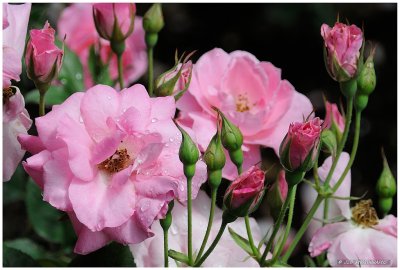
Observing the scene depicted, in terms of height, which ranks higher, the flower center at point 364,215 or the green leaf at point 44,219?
the flower center at point 364,215

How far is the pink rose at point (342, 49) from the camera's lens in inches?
26.4

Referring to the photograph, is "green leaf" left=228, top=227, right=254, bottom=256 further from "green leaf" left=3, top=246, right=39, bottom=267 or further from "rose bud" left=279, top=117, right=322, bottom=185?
"green leaf" left=3, top=246, right=39, bottom=267

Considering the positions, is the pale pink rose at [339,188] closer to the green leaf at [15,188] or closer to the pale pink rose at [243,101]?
the pale pink rose at [243,101]

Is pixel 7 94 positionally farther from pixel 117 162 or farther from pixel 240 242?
pixel 240 242

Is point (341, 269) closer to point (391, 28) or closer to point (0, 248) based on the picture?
point (0, 248)

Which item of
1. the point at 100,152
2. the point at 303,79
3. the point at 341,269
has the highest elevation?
the point at 100,152

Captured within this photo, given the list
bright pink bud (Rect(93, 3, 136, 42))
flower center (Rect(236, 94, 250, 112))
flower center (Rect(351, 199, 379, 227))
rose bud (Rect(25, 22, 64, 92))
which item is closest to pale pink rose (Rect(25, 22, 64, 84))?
rose bud (Rect(25, 22, 64, 92))

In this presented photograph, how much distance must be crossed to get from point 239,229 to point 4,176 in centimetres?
21

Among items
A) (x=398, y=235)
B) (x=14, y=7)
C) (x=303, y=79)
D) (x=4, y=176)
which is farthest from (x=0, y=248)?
(x=303, y=79)

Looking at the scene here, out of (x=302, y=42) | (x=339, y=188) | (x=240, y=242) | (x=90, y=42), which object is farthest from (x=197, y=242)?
(x=302, y=42)

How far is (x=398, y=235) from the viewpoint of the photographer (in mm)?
734

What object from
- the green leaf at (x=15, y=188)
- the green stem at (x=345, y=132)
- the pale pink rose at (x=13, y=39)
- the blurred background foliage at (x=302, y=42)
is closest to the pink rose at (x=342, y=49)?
the green stem at (x=345, y=132)

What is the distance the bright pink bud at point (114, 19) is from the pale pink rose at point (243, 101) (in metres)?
0.07

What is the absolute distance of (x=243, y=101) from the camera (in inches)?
31.6
